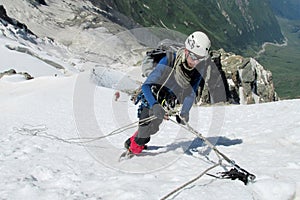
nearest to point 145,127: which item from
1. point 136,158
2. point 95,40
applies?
point 136,158

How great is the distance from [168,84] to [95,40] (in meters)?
84.9

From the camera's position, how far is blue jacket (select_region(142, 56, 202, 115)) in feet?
28.2

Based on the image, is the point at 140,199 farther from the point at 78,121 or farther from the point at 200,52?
the point at 78,121

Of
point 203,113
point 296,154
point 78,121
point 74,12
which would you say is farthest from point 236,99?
point 74,12

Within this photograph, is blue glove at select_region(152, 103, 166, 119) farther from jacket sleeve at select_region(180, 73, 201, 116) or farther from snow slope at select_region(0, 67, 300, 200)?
snow slope at select_region(0, 67, 300, 200)

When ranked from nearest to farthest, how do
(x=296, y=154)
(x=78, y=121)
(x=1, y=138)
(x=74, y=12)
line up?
(x=296, y=154) → (x=1, y=138) → (x=78, y=121) → (x=74, y=12)

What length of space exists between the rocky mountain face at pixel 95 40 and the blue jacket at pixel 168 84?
32.4m

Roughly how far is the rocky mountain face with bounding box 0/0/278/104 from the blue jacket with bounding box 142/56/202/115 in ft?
106

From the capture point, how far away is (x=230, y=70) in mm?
40875

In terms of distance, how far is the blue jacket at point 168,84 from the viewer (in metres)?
8.60

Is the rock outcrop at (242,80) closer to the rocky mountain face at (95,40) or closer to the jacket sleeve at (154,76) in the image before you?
the rocky mountain face at (95,40)

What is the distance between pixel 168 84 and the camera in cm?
898

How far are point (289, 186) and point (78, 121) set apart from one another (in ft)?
31.7

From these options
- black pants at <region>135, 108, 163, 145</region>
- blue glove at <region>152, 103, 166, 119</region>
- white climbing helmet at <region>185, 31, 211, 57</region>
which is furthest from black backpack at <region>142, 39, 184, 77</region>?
blue glove at <region>152, 103, 166, 119</region>
